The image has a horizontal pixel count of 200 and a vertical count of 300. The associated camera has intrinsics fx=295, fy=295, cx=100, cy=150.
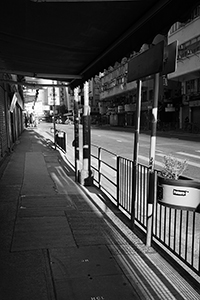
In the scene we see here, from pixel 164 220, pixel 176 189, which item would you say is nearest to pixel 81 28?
pixel 176 189

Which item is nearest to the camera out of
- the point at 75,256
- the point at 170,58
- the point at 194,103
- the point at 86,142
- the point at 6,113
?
the point at 170,58

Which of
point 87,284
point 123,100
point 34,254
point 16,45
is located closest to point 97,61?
point 16,45

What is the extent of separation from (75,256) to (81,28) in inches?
120

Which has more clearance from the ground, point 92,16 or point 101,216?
point 92,16

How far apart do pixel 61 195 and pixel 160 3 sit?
499 cm

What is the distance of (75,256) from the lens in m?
3.88

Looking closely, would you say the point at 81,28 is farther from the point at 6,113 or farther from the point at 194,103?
the point at 194,103

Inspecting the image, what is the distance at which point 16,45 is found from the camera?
4.84m

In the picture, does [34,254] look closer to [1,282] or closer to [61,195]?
[1,282]

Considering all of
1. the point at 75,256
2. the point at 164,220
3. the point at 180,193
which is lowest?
the point at 75,256

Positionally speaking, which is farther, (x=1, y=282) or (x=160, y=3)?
(x=1, y=282)

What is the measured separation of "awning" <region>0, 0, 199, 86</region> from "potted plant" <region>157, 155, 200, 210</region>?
166cm

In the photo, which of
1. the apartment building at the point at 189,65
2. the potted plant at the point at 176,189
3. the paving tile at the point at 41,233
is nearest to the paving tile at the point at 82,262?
the paving tile at the point at 41,233


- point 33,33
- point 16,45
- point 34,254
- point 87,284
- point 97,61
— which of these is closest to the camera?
point 87,284
